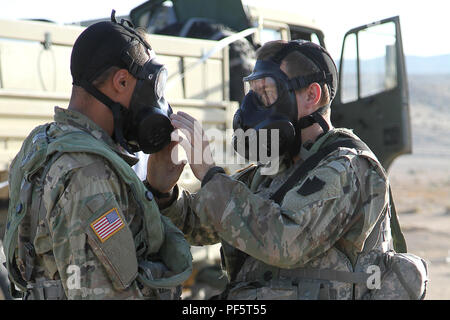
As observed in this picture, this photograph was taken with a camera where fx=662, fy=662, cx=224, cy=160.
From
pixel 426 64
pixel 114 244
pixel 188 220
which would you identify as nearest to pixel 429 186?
pixel 188 220

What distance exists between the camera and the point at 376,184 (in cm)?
287

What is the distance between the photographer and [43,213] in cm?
248

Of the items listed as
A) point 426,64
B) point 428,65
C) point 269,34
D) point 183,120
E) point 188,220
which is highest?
point 426,64

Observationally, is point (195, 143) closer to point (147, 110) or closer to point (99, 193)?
point (147, 110)

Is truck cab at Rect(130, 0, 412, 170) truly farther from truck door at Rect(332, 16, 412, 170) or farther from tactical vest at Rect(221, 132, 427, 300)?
tactical vest at Rect(221, 132, 427, 300)

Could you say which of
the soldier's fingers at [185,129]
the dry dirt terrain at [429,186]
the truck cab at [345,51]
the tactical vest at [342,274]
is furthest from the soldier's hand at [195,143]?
Answer: the dry dirt terrain at [429,186]

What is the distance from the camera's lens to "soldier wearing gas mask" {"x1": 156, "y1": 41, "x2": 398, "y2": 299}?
2713 mm

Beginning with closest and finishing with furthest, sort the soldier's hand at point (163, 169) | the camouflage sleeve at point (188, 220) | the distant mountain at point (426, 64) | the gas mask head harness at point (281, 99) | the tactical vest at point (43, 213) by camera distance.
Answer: the tactical vest at point (43, 213) → the gas mask head harness at point (281, 99) → the soldier's hand at point (163, 169) → the camouflage sleeve at point (188, 220) → the distant mountain at point (426, 64)

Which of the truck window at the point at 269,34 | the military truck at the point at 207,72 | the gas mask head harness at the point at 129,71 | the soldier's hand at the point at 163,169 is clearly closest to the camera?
the gas mask head harness at the point at 129,71

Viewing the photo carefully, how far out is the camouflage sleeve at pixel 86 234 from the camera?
94.0 inches

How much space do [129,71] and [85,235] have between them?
0.71 meters

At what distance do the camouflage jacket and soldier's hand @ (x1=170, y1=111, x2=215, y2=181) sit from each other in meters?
0.44

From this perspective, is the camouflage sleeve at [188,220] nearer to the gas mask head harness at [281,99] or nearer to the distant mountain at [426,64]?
the gas mask head harness at [281,99]

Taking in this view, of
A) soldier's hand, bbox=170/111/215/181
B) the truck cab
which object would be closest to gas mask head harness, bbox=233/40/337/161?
soldier's hand, bbox=170/111/215/181
